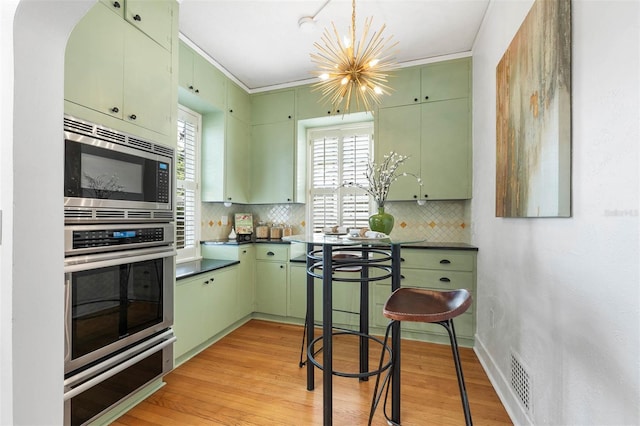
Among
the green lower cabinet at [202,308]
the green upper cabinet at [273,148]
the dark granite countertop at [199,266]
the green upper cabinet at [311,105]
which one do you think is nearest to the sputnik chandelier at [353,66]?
the green upper cabinet at [311,105]

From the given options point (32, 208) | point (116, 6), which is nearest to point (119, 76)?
point (116, 6)

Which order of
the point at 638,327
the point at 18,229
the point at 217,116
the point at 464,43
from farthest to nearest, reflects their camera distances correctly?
the point at 217,116
the point at 464,43
the point at 18,229
the point at 638,327

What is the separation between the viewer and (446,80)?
10.2ft

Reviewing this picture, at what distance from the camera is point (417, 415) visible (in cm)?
183

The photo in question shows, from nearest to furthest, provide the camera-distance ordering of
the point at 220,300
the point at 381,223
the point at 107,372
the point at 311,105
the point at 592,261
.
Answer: the point at 592,261 < the point at 107,372 < the point at 381,223 < the point at 220,300 < the point at 311,105

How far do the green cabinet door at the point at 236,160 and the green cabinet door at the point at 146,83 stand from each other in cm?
124

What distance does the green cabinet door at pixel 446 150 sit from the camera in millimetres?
3045

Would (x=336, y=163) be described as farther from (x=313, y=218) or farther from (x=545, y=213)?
(x=545, y=213)

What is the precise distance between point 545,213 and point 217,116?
3.21 m

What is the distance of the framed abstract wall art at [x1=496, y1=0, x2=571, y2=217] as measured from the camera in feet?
4.07

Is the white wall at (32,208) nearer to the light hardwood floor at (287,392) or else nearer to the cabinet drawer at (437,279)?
the light hardwood floor at (287,392)

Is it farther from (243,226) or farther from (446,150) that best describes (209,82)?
(446,150)

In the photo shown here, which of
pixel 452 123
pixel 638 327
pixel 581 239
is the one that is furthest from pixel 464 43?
pixel 638 327

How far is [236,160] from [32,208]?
2.58 meters
